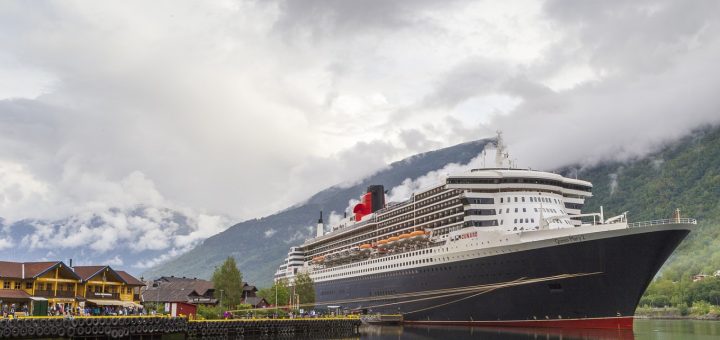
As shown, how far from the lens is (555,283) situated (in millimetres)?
50656

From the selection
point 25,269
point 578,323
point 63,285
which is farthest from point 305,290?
point 578,323

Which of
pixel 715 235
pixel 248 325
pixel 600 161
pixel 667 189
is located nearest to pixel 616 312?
pixel 248 325

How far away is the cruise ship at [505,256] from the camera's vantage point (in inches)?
1893

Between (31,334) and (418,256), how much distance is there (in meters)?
37.0

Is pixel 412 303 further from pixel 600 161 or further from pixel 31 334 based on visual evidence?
pixel 600 161

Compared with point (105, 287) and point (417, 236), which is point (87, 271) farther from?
point (417, 236)

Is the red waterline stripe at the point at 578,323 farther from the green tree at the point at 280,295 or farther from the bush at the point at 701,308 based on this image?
the bush at the point at 701,308

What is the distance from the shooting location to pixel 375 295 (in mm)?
75125

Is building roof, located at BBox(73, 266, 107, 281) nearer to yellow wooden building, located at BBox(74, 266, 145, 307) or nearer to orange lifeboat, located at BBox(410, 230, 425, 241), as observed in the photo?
yellow wooden building, located at BBox(74, 266, 145, 307)

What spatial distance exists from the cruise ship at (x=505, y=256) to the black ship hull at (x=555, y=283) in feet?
0.25

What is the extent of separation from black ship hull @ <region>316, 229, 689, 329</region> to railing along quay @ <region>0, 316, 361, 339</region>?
10425 millimetres

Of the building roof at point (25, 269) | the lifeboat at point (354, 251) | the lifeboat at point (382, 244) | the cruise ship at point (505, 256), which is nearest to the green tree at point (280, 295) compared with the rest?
the cruise ship at point (505, 256)

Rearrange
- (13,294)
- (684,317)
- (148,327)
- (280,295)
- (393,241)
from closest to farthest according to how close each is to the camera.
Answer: (148,327), (13,294), (393,241), (280,295), (684,317)

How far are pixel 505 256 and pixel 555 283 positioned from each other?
4891mm
